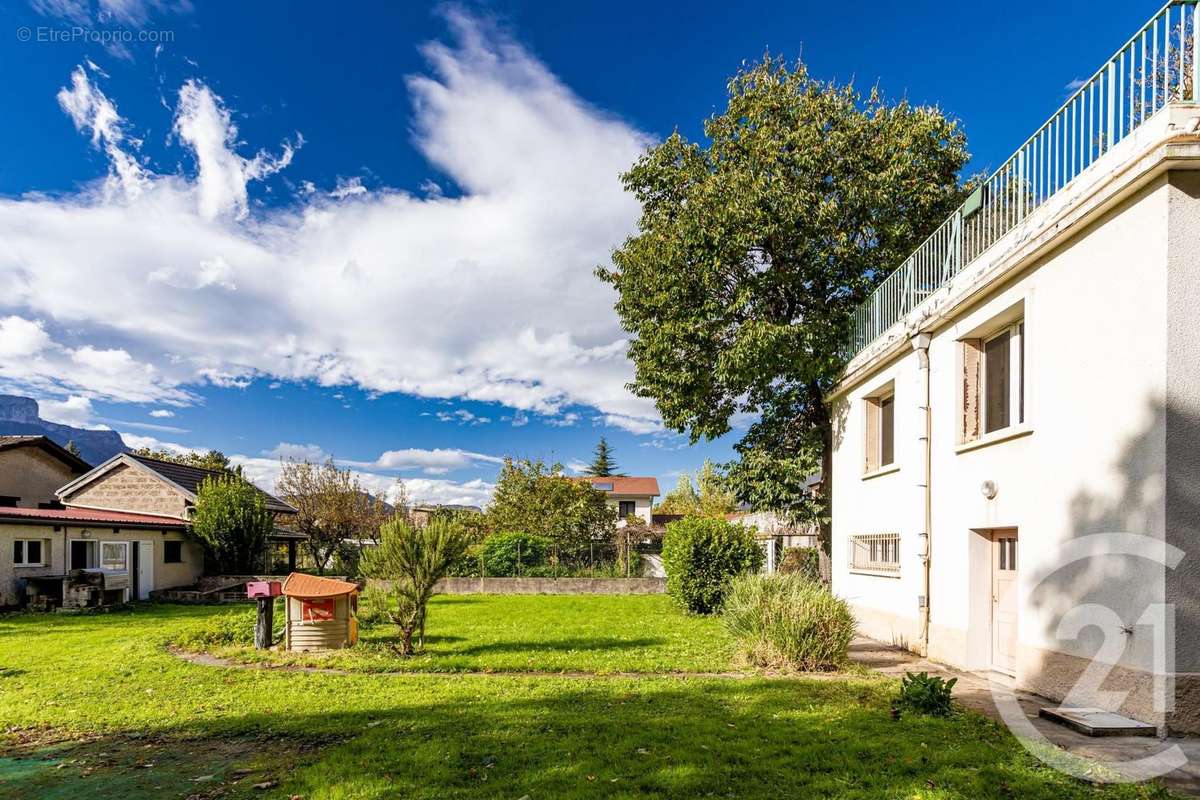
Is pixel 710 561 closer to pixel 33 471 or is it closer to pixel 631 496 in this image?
pixel 33 471

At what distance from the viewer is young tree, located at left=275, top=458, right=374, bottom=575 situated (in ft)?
102

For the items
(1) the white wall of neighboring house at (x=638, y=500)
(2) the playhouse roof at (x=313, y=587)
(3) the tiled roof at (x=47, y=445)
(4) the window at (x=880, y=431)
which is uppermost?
(4) the window at (x=880, y=431)

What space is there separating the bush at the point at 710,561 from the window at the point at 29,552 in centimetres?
1756

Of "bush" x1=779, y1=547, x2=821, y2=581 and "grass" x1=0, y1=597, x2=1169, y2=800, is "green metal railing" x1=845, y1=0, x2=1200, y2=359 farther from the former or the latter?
"bush" x1=779, y1=547, x2=821, y2=581

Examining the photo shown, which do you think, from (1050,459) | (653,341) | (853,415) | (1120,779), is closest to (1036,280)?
(1050,459)

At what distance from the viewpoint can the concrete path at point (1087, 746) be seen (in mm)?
5031

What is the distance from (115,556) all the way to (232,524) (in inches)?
140

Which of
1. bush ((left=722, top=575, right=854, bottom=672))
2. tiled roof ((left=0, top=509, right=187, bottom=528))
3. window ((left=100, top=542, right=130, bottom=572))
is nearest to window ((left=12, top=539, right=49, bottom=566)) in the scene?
tiled roof ((left=0, top=509, right=187, bottom=528))

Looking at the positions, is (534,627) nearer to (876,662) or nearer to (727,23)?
(876,662)

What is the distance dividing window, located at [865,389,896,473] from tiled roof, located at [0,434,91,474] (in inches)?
1126

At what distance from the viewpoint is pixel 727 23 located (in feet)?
55.1

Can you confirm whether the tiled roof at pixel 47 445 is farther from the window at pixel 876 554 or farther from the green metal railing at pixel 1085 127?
the green metal railing at pixel 1085 127

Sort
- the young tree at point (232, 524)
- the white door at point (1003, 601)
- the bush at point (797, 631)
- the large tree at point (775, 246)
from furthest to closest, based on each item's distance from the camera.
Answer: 1. the young tree at point (232, 524)
2. the large tree at point (775, 246)
3. the bush at point (797, 631)
4. the white door at point (1003, 601)

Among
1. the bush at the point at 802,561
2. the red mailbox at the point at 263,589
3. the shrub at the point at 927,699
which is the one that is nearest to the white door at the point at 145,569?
the red mailbox at the point at 263,589
